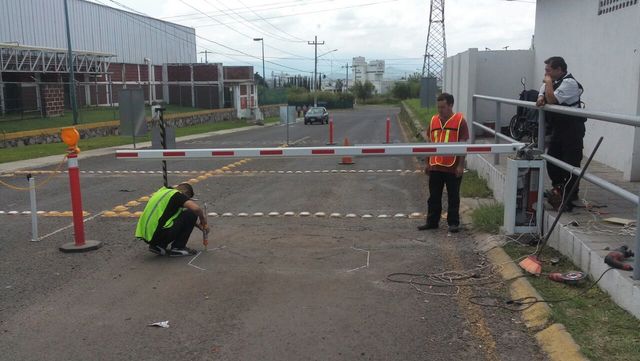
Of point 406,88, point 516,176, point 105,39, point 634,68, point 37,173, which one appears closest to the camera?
point 516,176

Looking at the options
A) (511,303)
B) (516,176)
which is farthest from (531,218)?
(511,303)

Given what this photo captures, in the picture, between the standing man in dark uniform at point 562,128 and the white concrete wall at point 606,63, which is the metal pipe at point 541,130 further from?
the white concrete wall at point 606,63

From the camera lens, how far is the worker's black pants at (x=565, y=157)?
22.2 feet

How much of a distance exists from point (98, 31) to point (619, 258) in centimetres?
5460

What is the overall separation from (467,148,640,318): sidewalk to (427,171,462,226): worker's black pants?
49.4 inches

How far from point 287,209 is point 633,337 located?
254 inches

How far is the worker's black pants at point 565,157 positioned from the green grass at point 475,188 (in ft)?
9.98

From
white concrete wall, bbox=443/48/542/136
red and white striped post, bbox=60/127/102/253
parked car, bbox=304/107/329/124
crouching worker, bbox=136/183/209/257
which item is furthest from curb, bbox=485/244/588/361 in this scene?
parked car, bbox=304/107/329/124

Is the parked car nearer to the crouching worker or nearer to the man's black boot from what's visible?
the man's black boot

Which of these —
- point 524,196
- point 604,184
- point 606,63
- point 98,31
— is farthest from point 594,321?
point 98,31

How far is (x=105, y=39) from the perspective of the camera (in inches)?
2115

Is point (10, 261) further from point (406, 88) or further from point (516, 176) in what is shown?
point (406, 88)

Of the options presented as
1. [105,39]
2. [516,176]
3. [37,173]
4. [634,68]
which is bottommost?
[37,173]

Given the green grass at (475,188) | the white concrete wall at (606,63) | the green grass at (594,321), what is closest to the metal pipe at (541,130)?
the green grass at (594,321)
